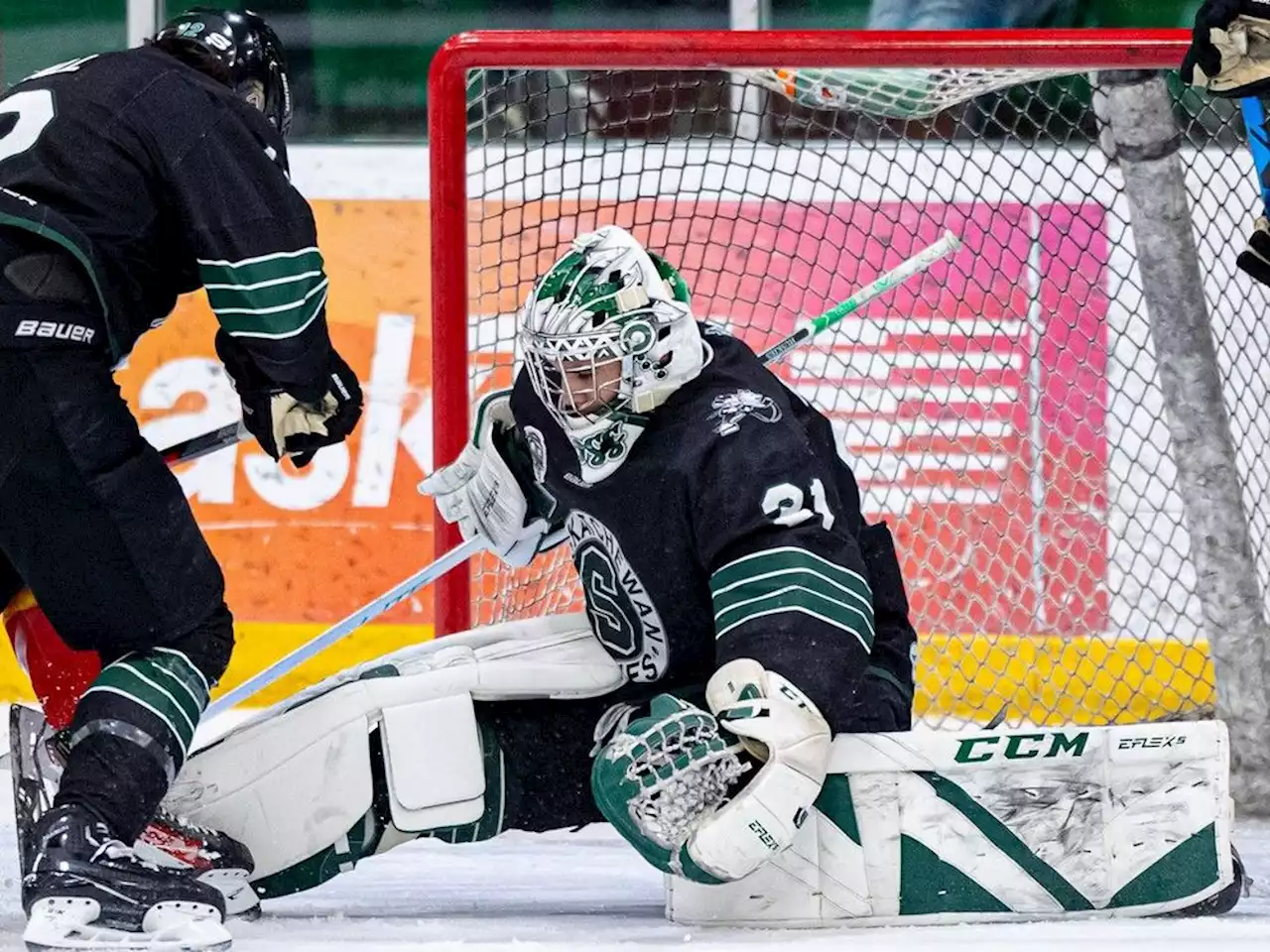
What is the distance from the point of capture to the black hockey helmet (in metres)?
2.15

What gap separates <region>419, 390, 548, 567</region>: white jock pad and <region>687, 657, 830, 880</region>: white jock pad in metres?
0.60

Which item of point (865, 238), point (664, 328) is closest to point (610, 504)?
point (664, 328)

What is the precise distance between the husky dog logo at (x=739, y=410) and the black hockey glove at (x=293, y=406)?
43cm

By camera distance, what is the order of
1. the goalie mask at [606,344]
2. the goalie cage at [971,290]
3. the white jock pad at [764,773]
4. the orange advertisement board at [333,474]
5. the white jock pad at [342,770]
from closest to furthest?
1. the white jock pad at [764,773]
2. the goalie mask at [606,344]
3. the white jock pad at [342,770]
4. the goalie cage at [971,290]
5. the orange advertisement board at [333,474]

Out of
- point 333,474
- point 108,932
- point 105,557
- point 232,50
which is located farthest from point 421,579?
point 333,474

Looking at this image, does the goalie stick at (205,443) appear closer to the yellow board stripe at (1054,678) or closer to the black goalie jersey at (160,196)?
the black goalie jersey at (160,196)

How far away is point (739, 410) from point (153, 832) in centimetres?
82

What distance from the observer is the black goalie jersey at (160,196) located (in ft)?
6.43

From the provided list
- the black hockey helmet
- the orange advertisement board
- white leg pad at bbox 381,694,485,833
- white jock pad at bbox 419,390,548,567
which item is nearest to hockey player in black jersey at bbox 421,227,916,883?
white jock pad at bbox 419,390,548,567

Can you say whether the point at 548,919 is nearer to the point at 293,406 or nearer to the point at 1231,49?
the point at 293,406

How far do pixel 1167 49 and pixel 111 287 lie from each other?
1622 mm

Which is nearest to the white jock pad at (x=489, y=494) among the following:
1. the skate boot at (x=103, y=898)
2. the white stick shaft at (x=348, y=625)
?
the white stick shaft at (x=348, y=625)

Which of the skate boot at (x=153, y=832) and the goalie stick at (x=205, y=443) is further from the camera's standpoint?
the goalie stick at (x=205, y=443)

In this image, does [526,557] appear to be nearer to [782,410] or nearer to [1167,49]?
[782,410]
